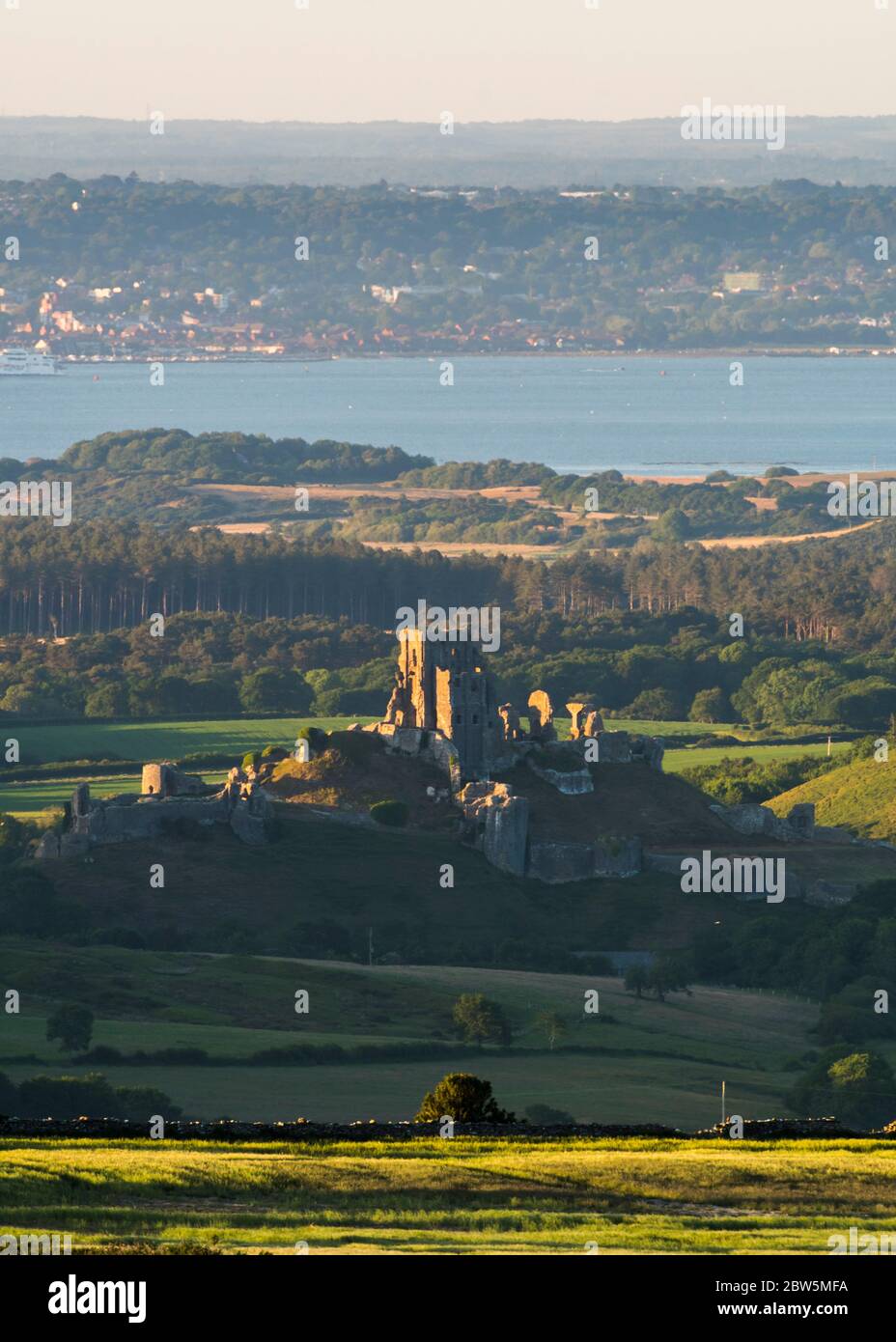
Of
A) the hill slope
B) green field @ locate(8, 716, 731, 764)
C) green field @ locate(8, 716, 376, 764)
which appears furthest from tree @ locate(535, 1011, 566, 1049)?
green field @ locate(8, 716, 376, 764)

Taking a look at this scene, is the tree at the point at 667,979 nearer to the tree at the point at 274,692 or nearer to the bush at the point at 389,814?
the bush at the point at 389,814

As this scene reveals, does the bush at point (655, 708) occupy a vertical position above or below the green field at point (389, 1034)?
above

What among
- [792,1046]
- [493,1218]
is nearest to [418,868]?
[792,1046]

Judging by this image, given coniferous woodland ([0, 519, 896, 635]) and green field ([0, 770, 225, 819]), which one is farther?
coniferous woodland ([0, 519, 896, 635])

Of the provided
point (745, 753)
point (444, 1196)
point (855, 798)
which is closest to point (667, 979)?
point (855, 798)

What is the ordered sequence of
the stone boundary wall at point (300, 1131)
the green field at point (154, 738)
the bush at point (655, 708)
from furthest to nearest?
the bush at point (655, 708) < the green field at point (154, 738) < the stone boundary wall at point (300, 1131)

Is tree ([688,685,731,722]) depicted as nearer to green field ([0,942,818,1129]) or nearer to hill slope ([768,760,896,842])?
hill slope ([768,760,896,842])

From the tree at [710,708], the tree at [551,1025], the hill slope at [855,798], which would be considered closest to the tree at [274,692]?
the tree at [710,708]
